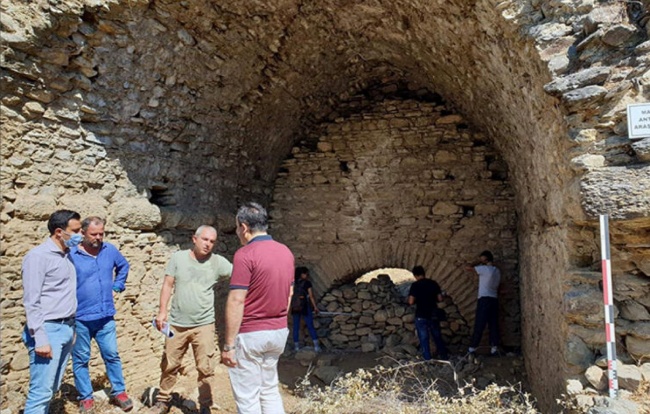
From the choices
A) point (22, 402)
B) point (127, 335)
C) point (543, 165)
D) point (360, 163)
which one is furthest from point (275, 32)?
point (22, 402)

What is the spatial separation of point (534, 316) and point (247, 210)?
3.13 m

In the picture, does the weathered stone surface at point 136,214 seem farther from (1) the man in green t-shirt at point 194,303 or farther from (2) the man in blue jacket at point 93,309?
(1) the man in green t-shirt at point 194,303

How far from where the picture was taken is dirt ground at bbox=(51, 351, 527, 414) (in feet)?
12.5

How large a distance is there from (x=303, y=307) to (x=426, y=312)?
1639 millimetres

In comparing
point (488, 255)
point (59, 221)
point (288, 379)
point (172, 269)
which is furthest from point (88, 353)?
point (488, 255)

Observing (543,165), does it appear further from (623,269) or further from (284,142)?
(284,142)

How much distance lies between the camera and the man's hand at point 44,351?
9.62 ft

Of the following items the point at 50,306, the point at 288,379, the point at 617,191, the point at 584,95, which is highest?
the point at 584,95

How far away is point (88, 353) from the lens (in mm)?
3604

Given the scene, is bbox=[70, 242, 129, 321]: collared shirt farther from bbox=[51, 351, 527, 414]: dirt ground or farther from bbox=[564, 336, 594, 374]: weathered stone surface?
bbox=[564, 336, 594, 374]: weathered stone surface

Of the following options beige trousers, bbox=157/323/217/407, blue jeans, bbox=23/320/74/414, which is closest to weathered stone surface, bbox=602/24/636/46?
beige trousers, bbox=157/323/217/407

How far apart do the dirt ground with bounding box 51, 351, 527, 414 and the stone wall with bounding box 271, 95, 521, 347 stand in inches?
24.8

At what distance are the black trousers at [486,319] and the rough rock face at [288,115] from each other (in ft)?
1.11

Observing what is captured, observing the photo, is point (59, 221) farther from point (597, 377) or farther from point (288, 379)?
point (597, 377)
